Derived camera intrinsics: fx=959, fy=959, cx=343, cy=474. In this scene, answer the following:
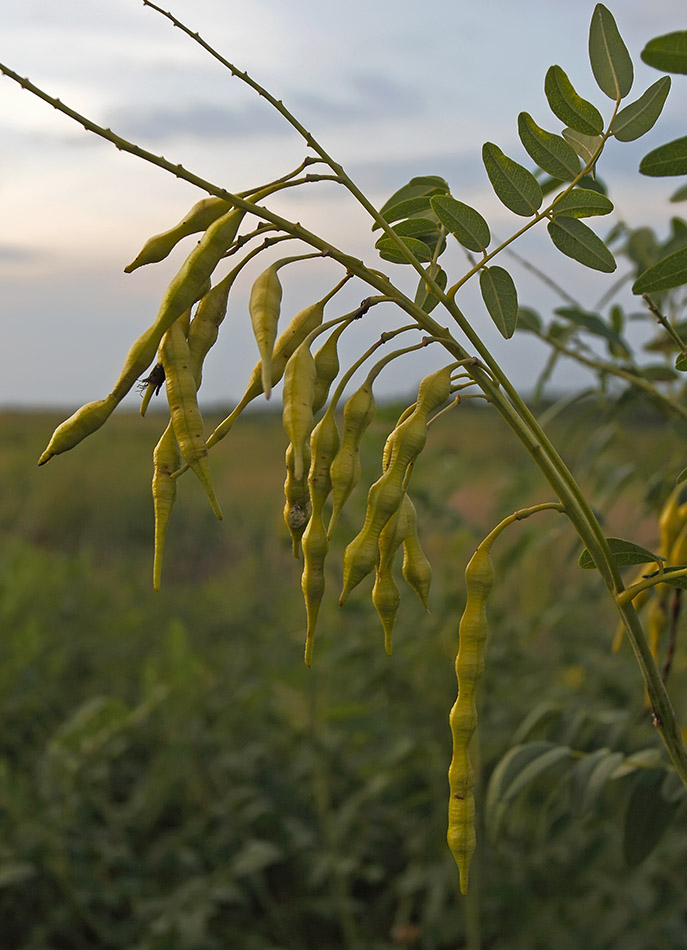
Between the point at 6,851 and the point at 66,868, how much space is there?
0.64 feet

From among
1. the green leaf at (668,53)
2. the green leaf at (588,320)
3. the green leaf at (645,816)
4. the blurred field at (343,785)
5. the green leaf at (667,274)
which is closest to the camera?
the green leaf at (668,53)

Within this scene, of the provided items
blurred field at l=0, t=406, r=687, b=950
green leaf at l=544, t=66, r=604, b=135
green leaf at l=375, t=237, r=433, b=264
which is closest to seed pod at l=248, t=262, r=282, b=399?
green leaf at l=375, t=237, r=433, b=264

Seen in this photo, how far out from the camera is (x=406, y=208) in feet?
2.42

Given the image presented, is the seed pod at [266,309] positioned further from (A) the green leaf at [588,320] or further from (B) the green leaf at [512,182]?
(A) the green leaf at [588,320]

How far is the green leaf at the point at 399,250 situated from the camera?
674 millimetres

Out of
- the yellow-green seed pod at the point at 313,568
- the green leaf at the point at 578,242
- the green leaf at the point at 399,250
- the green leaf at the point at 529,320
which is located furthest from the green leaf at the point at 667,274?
the green leaf at the point at 529,320

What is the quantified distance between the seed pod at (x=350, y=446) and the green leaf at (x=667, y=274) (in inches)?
7.7

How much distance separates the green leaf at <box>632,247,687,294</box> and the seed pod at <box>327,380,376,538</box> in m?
0.20

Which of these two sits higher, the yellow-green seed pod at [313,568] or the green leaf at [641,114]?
the green leaf at [641,114]

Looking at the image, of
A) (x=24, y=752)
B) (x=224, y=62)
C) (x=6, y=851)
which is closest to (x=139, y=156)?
(x=224, y=62)

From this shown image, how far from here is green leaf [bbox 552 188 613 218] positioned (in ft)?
2.09

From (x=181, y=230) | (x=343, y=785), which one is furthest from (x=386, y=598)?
(x=343, y=785)

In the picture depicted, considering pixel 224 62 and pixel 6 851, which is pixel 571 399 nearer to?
pixel 224 62

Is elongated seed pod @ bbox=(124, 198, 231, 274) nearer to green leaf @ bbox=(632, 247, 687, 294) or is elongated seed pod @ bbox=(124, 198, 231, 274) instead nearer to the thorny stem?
the thorny stem
